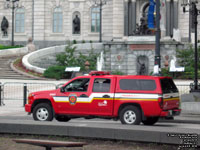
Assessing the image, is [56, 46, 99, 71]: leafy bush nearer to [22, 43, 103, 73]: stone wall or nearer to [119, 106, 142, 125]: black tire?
[22, 43, 103, 73]: stone wall

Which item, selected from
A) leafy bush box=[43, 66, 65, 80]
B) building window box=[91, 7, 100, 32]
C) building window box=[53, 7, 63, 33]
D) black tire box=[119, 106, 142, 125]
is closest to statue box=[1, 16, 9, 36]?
building window box=[53, 7, 63, 33]

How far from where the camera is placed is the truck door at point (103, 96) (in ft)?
56.3

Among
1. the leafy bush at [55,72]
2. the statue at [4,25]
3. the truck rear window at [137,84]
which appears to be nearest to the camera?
the truck rear window at [137,84]

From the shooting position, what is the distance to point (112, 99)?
56.3 feet

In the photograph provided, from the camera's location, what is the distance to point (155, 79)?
1692 cm

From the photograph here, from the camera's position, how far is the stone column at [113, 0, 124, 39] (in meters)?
57.2

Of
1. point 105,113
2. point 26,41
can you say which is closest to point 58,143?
point 105,113

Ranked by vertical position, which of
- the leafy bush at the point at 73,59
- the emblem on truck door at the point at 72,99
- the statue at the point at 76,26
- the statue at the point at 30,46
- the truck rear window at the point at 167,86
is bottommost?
the emblem on truck door at the point at 72,99

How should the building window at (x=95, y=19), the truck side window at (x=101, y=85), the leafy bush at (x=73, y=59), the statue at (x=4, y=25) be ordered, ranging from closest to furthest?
the truck side window at (x=101, y=85), the leafy bush at (x=73, y=59), the building window at (x=95, y=19), the statue at (x=4, y=25)

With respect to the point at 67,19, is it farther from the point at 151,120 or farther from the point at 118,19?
the point at 151,120

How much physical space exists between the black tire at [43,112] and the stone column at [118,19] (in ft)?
131

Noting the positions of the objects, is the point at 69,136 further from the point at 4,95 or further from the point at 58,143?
the point at 4,95

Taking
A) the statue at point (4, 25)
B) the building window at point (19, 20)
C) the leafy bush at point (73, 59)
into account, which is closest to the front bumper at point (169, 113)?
the leafy bush at point (73, 59)

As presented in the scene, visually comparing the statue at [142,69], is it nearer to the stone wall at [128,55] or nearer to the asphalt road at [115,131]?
the stone wall at [128,55]
